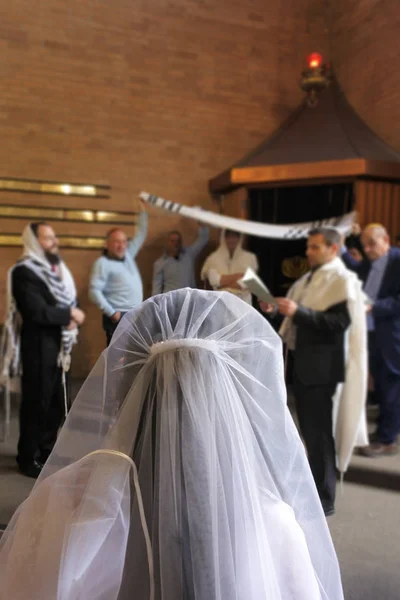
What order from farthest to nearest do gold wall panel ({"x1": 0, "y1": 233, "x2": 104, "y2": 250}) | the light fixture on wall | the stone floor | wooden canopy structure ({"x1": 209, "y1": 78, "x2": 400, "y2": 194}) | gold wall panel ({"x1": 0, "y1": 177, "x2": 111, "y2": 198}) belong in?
the light fixture on wall < gold wall panel ({"x1": 0, "y1": 233, "x2": 104, "y2": 250}) < gold wall panel ({"x1": 0, "y1": 177, "x2": 111, "y2": 198}) < wooden canopy structure ({"x1": 209, "y1": 78, "x2": 400, "y2": 194}) < the stone floor

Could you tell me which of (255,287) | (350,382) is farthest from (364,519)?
(255,287)

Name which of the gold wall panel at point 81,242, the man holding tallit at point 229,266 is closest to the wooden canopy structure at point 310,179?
the man holding tallit at point 229,266

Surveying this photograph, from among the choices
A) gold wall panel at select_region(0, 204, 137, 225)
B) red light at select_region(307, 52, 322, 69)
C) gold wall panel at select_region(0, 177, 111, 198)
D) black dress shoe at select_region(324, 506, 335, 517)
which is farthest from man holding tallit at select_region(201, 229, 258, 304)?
red light at select_region(307, 52, 322, 69)

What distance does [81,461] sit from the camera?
2.79 feet

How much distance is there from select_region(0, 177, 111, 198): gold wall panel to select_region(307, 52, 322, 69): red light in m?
2.23

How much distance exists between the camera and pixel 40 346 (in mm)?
2457

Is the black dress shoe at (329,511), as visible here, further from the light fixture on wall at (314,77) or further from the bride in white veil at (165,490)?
the light fixture on wall at (314,77)

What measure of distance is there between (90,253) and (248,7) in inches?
113

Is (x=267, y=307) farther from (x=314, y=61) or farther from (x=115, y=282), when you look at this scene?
(x=314, y=61)

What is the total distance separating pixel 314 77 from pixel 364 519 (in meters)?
3.97

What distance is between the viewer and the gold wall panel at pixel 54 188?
430cm

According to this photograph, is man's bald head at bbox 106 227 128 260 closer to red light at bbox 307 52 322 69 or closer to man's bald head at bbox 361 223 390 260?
man's bald head at bbox 361 223 390 260

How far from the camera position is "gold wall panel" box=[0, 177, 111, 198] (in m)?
4.30

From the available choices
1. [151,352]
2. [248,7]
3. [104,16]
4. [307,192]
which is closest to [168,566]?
[151,352]
